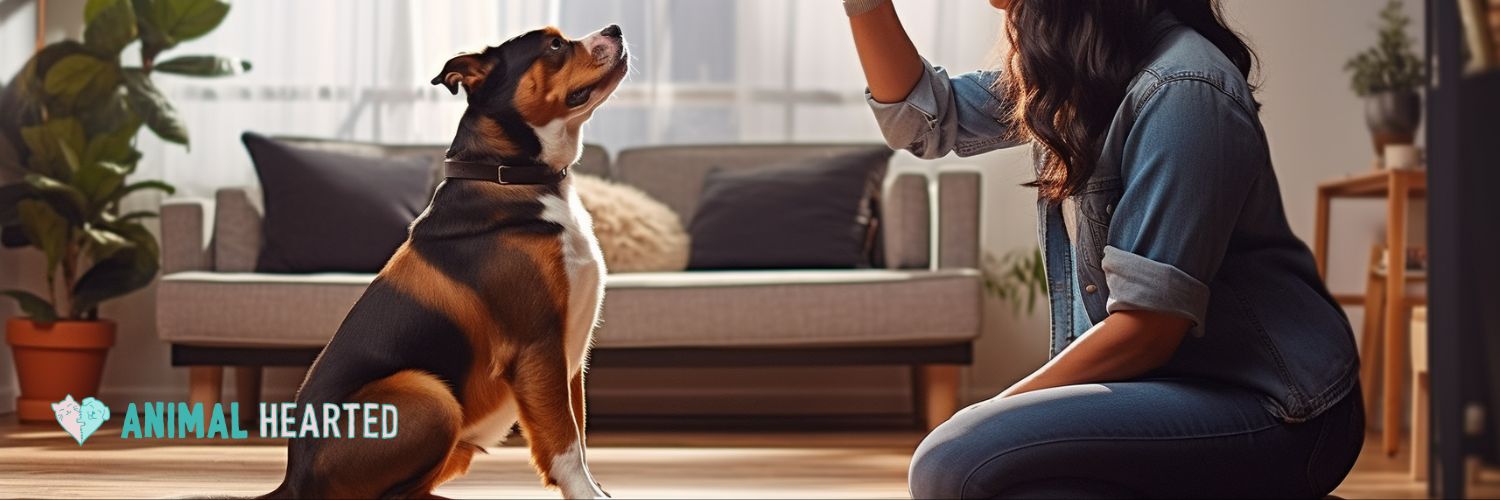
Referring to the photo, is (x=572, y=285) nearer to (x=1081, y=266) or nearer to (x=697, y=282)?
(x=1081, y=266)

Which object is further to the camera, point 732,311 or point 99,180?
point 99,180

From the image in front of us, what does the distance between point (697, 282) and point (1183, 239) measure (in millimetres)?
2201

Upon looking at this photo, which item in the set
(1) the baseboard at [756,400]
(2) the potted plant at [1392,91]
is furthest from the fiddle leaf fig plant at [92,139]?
(2) the potted plant at [1392,91]

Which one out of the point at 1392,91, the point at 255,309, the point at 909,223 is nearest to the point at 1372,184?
the point at 1392,91

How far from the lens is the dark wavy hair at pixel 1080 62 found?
1370mm

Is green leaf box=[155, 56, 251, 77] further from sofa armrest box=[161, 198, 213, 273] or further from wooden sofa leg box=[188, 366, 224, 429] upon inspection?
wooden sofa leg box=[188, 366, 224, 429]

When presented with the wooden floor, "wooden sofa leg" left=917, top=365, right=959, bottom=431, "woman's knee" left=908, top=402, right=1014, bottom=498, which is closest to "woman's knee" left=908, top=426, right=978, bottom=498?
"woman's knee" left=908, top=402, right=1014, bottom=498

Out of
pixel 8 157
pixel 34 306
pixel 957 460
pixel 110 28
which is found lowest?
pixel 34 306

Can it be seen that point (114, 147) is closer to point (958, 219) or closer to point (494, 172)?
point (958, 219)

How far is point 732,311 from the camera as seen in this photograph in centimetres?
333

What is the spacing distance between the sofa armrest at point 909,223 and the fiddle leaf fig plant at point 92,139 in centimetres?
203

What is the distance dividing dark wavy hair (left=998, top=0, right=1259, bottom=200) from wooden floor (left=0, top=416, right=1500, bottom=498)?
1.13m

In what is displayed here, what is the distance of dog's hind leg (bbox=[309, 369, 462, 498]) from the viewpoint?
143 centimetres

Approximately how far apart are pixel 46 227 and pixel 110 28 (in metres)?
0.60
